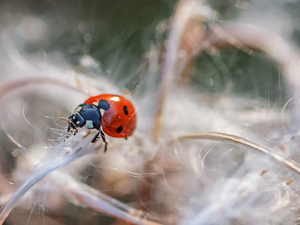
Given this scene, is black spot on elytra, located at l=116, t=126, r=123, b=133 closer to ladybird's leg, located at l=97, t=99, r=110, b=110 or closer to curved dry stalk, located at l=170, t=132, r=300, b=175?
ladybird's leg, located at l=97, t=99, r=110, b=110

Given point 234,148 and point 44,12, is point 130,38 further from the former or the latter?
point 234,148

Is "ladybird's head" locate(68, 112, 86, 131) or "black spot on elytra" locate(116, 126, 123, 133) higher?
"ladybird's head" locate(68, 112, 86, 131)

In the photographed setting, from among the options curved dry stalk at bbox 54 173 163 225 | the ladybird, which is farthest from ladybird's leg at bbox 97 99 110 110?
curved dry stalk at bbox 54 173 163 225

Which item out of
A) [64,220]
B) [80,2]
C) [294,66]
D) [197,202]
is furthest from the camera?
[80,2]

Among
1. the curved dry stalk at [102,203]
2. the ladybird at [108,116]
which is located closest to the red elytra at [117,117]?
the ladybird at [108,116]

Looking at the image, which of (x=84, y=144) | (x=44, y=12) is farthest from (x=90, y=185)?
(x=44, y=12)

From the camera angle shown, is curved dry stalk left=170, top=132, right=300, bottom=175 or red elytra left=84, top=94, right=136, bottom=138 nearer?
curved dry stalk left=170, top=132, right=300, bottom=175

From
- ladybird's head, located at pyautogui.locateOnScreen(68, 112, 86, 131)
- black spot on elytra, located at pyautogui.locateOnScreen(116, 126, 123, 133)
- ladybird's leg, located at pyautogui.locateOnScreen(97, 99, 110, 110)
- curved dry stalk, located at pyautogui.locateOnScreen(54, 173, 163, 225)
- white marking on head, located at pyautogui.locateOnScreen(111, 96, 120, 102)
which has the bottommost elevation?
curved dry stalk, located at pyautogui.locateOnScreen(54, 173, 163, 225)

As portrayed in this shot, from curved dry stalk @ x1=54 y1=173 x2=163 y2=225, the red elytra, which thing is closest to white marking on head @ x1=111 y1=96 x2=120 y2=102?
the red elytra

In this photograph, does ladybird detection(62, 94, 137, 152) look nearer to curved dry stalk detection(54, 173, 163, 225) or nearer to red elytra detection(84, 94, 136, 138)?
red elytra detection(84, 94, 136, 138)
